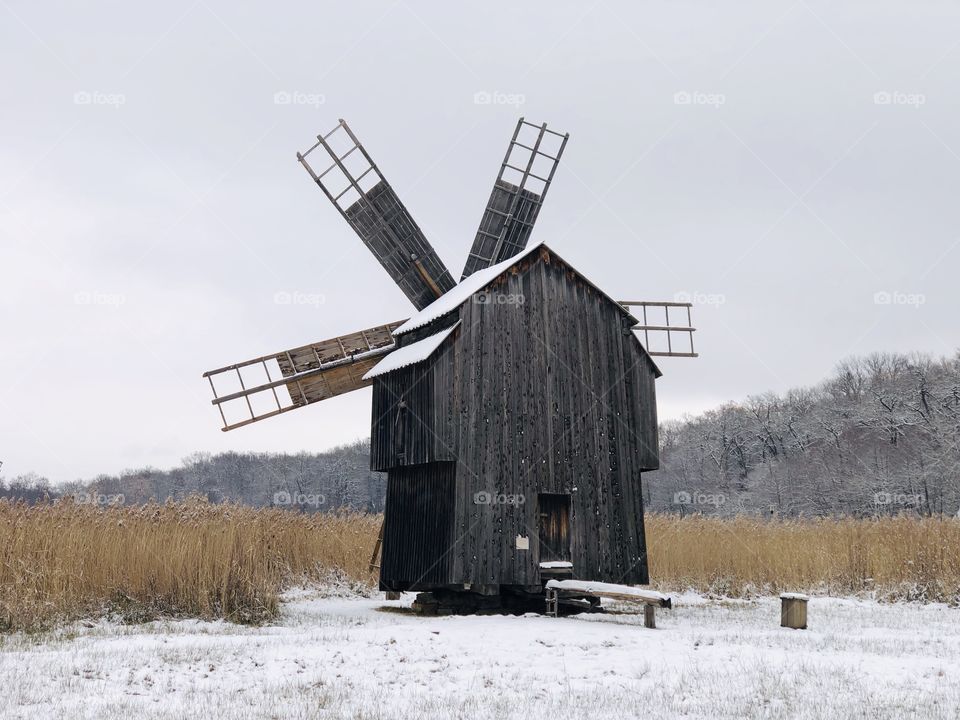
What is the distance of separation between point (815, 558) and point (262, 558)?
12054 millimetres

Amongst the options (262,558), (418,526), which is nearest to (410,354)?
(418,526)

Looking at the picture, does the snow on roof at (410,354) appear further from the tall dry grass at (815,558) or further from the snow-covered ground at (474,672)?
the tall dry grass at (815,558)

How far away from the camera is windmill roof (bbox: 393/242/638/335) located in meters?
15.8

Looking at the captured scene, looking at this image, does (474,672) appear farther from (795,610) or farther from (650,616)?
(795,610)

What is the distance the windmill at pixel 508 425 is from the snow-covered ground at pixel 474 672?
8.49ft

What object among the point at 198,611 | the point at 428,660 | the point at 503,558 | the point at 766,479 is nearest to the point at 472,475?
the point at 503,558

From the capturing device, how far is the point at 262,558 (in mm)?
15484

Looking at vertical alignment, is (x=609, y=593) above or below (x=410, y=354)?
below

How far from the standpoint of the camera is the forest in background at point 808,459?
50844 mm

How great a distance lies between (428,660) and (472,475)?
5818mm

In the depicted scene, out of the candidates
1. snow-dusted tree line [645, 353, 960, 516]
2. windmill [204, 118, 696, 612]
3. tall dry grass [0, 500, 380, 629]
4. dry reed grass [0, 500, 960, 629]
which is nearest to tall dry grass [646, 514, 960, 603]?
dry reed grass [0, 500, 960, 629]

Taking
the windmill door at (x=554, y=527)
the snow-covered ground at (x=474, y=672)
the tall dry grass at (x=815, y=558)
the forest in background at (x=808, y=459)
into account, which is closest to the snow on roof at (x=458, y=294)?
the windmill door at (x=554, y=527)

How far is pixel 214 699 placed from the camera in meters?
7.53

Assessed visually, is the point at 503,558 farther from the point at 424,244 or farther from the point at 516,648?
the point at 424,244
